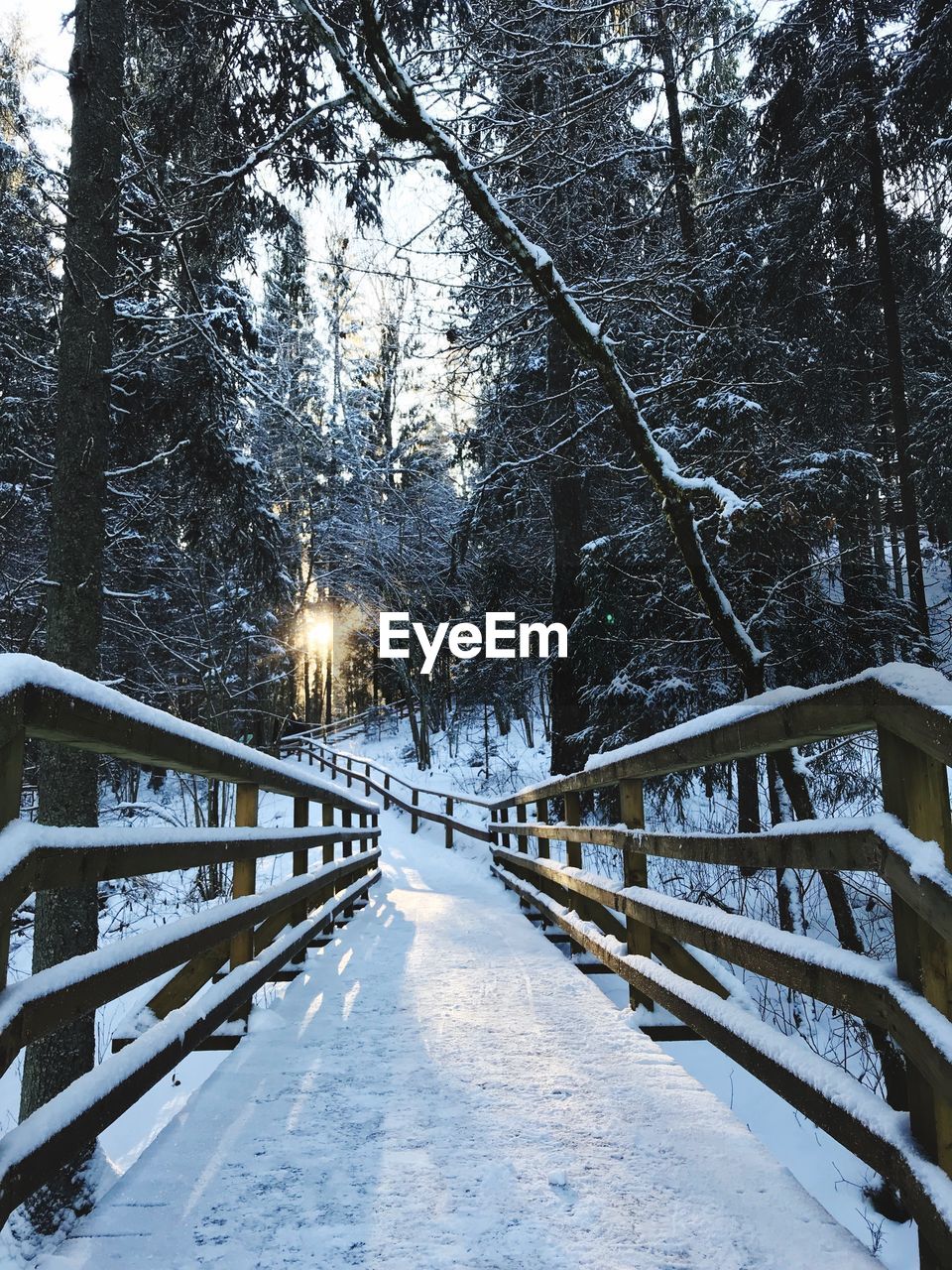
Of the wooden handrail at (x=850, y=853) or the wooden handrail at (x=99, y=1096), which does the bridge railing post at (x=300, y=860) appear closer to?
the wooden handrail at (x=99, y=1096)

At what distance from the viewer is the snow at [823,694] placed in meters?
1.52

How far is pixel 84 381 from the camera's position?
247 inches

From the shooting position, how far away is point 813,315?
1327 cm

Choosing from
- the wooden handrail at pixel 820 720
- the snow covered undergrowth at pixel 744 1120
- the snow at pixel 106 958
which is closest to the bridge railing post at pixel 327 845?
the snow covered undergrowth at pixel 744 1120

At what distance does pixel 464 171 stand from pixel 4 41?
18.3ft

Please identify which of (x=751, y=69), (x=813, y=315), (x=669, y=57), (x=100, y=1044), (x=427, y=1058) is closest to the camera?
(x=427, y=1058)

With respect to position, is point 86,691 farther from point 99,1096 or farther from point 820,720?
point 820,720

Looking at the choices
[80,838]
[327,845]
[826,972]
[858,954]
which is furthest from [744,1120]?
[80,838]

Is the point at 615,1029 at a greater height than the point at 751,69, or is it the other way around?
the point at 751,69

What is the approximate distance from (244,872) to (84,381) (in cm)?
439

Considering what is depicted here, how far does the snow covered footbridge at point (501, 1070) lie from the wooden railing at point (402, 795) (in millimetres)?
6793

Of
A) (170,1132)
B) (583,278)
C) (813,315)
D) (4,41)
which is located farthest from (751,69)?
(170,1132)

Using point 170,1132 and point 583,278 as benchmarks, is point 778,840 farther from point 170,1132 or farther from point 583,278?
point 583,278

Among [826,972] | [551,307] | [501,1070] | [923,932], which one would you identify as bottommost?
[501,1070]
